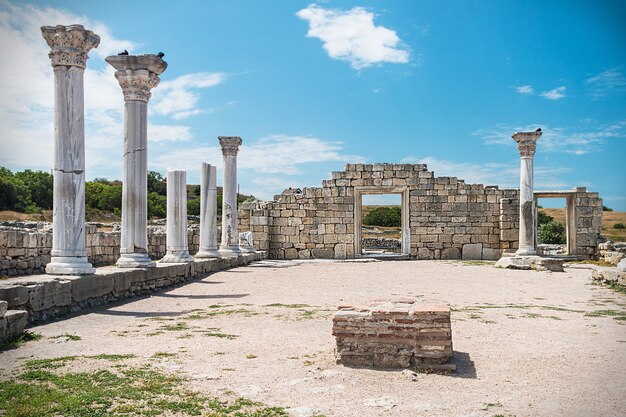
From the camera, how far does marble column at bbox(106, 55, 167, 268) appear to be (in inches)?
504

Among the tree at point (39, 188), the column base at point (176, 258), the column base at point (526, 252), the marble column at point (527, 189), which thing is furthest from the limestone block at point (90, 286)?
the tree at point (39, 188)

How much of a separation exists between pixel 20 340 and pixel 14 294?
0.99 m

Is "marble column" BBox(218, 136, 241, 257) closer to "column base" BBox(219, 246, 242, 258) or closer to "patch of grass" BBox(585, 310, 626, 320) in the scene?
"column base" BBox(219, 246, 242, 258)

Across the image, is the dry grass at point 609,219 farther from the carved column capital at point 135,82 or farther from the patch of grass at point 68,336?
the patch of grass at point 68,336

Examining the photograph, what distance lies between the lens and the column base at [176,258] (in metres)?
15.6

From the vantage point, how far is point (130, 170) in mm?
12914

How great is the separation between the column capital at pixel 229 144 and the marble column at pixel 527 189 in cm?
1074

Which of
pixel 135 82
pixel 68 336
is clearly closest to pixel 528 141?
pixel 135 82

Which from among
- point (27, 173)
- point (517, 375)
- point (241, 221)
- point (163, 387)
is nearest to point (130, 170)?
point (163, 387)

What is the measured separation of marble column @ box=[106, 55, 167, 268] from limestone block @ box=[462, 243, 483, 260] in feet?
52.6

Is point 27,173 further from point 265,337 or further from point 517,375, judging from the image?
point 517,375

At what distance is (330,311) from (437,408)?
531 cm

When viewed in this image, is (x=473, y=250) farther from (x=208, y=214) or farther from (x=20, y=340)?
(x=20, y=340)

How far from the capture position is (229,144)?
21.9 meters
